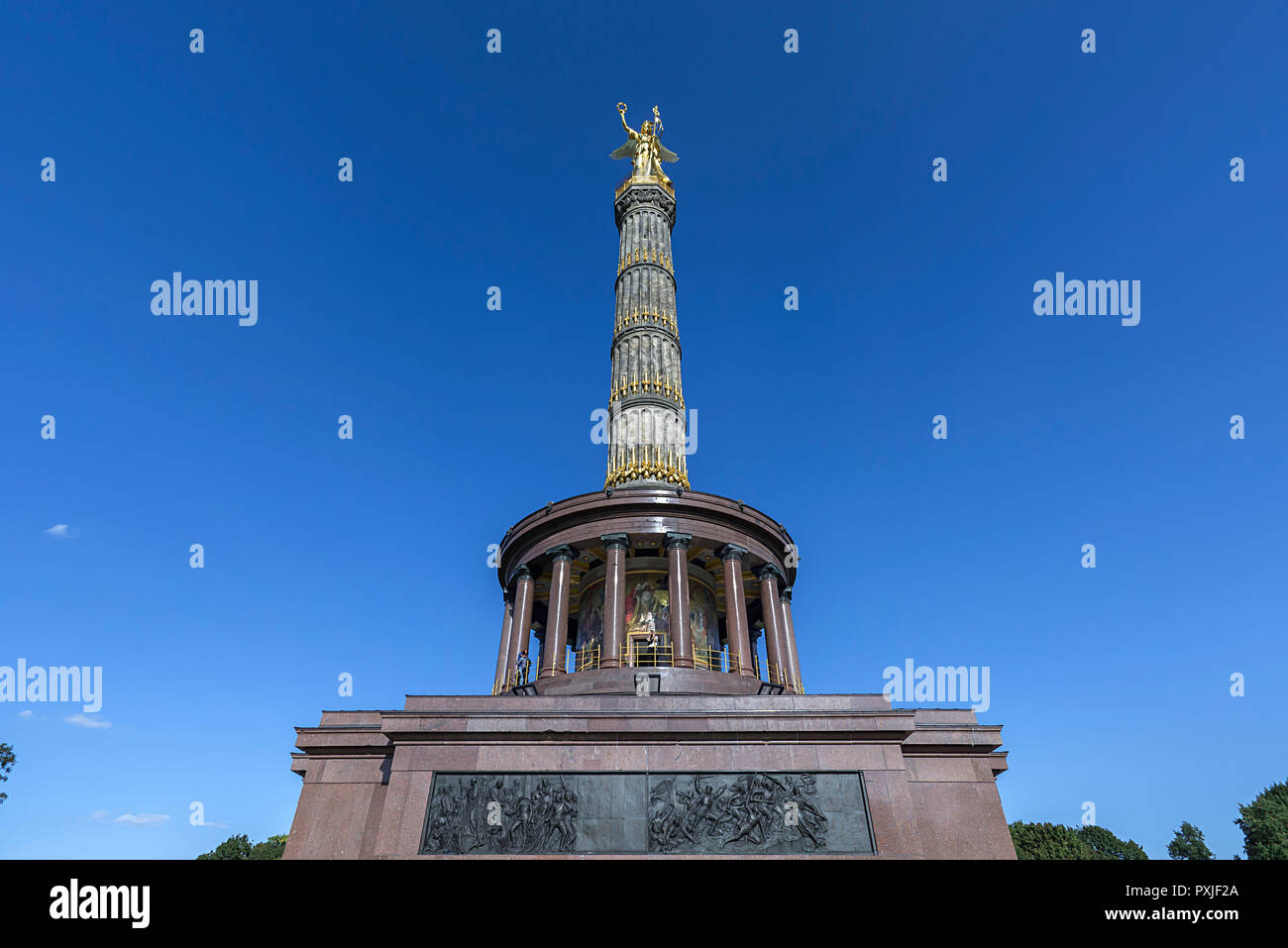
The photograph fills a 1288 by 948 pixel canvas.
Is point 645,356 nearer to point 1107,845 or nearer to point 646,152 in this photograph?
point 646,152

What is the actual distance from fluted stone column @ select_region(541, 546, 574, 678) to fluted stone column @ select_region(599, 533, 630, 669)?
1008mm

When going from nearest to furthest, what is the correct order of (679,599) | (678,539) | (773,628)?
(679,599) < (678,539) < (773,628)

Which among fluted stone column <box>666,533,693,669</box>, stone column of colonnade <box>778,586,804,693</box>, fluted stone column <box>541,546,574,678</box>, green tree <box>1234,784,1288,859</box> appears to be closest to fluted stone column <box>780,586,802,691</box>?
stone column of colonnade <box>778,586,804,693</box>

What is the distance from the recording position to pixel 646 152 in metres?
30.4

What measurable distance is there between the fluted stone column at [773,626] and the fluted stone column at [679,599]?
241 centimetres

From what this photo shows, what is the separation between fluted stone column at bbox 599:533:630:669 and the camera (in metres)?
17.1

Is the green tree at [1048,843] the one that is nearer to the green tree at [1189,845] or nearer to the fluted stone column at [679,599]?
the green tree at [1189,845]

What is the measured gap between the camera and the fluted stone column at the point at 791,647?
1927 centimetres

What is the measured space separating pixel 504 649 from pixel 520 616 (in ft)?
3.35

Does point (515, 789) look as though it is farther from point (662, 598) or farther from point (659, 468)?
point (659, 468)

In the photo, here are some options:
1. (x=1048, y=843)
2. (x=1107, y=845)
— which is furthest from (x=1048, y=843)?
(x=1107, y=845)

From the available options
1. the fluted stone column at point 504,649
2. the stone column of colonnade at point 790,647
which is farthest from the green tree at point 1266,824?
the fluted stone column at point 504,649

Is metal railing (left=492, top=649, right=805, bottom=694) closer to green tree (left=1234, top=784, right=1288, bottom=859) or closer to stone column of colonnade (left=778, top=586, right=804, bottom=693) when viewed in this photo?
stone column of colonnade (left=778, top=586, right=804, bottom=693)
